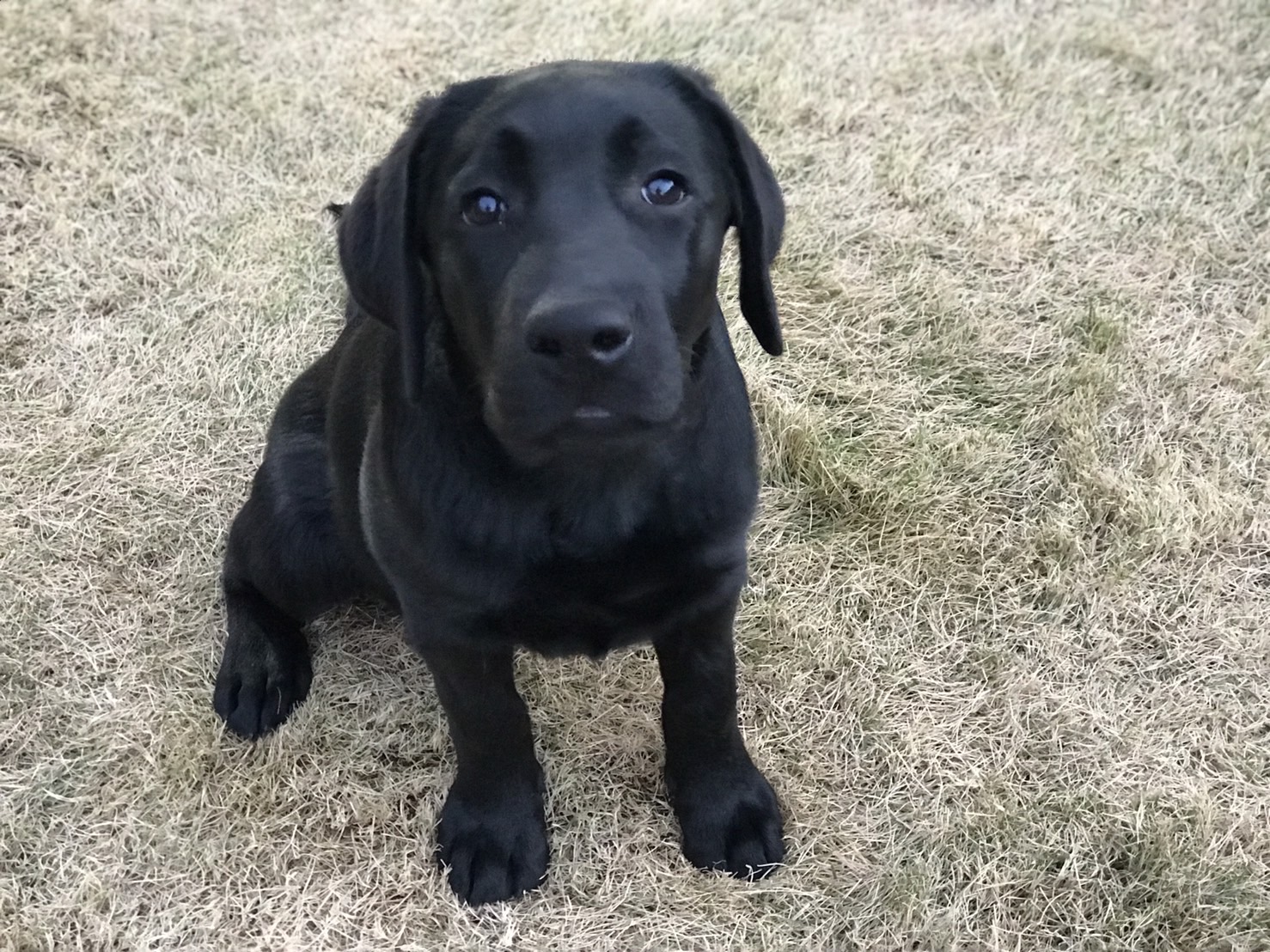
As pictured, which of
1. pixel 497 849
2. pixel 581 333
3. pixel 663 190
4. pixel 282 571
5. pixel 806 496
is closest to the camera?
pixel 581 333

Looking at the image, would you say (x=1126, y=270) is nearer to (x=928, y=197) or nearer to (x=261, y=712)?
(x=928, y=197)

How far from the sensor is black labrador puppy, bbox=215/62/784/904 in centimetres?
164

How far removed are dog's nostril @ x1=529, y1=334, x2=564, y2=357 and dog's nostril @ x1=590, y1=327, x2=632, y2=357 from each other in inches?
1.8

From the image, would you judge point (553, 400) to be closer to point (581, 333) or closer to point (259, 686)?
point (581, 333)

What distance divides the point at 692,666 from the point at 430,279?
0.84 meters

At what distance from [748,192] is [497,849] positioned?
133 cm

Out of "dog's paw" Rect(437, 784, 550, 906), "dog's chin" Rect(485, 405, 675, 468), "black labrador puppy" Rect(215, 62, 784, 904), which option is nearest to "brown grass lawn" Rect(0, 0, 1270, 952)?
"dog's paw" Rect(437, 784, 550, 906)

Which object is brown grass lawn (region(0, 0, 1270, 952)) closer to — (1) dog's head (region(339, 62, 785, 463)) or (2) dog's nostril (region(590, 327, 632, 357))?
(1) dog's head (region(339, 62, 785, 463))

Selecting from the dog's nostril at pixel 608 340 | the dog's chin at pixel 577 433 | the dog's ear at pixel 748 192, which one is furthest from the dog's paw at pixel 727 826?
the dog's nostril at pixel 608 340

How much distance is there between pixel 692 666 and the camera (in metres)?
2.14

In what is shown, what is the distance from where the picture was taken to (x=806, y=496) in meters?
3.00

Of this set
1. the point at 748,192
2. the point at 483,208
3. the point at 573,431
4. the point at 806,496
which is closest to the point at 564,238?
the point at 483,208

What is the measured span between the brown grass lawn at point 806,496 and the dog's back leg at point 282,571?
0.27 ft

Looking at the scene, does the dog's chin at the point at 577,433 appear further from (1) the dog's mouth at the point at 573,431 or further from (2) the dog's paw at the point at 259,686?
(2) the dog's paw at the point at 259,686
